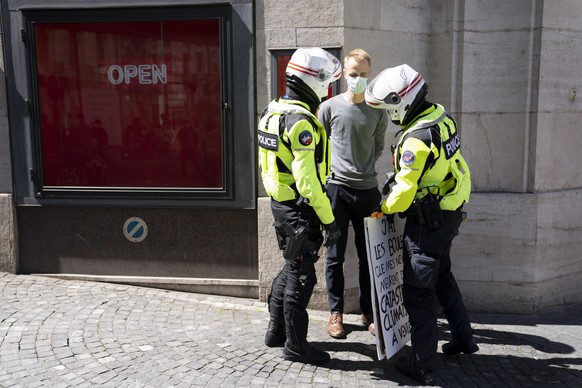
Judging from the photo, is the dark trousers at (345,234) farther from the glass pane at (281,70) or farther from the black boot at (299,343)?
the glass pane at (281,70)

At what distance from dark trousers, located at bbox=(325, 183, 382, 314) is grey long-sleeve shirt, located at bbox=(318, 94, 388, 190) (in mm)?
76

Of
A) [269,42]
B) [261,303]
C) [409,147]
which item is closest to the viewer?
[409,147]

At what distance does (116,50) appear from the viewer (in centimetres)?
568

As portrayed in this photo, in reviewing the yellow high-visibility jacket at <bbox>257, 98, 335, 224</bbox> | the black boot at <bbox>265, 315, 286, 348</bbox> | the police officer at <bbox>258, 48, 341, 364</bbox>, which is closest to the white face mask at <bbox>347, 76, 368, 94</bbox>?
the police officer at <bbox>258, 48, 341, 364</bbox>

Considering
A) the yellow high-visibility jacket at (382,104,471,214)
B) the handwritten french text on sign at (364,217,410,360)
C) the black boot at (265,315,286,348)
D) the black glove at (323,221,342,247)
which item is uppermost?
the yellow high-visibility jacket at (382,104,471,214)

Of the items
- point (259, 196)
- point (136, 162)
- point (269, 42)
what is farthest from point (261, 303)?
point (269, 42)

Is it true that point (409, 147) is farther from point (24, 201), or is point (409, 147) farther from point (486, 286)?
point (24, 201)

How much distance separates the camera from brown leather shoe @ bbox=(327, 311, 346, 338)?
4754mm

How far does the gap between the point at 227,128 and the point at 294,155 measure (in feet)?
5.49

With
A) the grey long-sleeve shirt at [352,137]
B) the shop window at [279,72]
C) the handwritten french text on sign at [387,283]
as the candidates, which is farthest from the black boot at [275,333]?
the shop window at [279,72]

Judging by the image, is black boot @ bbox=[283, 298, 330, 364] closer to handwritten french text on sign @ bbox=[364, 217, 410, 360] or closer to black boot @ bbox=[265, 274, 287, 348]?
black boot @ bbox=[265, 274, 287, 348]

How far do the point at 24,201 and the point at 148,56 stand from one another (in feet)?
6.28

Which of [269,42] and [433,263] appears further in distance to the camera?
[269,42]

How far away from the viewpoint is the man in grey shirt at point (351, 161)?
4613 millimetres
